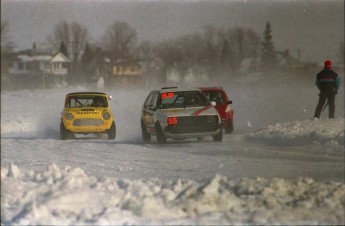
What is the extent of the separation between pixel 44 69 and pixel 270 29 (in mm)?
4280

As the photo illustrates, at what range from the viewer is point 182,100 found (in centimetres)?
1375

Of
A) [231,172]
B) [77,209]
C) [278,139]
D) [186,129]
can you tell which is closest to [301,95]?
[278,139]

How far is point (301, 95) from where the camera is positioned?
1359cm

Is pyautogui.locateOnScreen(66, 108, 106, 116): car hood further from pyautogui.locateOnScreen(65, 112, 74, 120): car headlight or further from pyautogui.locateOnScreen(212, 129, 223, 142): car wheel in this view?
pyautogui.locateOnScreen(212, 129, 223, 142): car wheel

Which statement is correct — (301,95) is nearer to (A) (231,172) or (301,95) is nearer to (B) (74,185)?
(A) (231,172)

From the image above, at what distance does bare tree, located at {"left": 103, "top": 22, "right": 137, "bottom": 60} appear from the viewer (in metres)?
10.5

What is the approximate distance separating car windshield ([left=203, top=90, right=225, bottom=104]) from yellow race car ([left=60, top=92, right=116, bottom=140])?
288 centimetres

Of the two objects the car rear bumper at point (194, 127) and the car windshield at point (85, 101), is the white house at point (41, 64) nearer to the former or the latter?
the car windshield at point (85, 101)

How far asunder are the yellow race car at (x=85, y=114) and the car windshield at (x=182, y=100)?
159 centimetres

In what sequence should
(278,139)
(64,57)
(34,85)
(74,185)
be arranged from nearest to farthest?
(74,185) → (64,57) → (34,85) → (278,139)

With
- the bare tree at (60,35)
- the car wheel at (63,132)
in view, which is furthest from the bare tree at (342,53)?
the car wheel at (63,132)

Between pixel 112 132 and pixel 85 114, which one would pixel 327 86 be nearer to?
pixel 112 132

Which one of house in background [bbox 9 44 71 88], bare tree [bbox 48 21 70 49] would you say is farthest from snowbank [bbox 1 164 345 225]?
bare tree [bbox 48 21 70 49]

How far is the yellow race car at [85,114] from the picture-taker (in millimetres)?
11672
